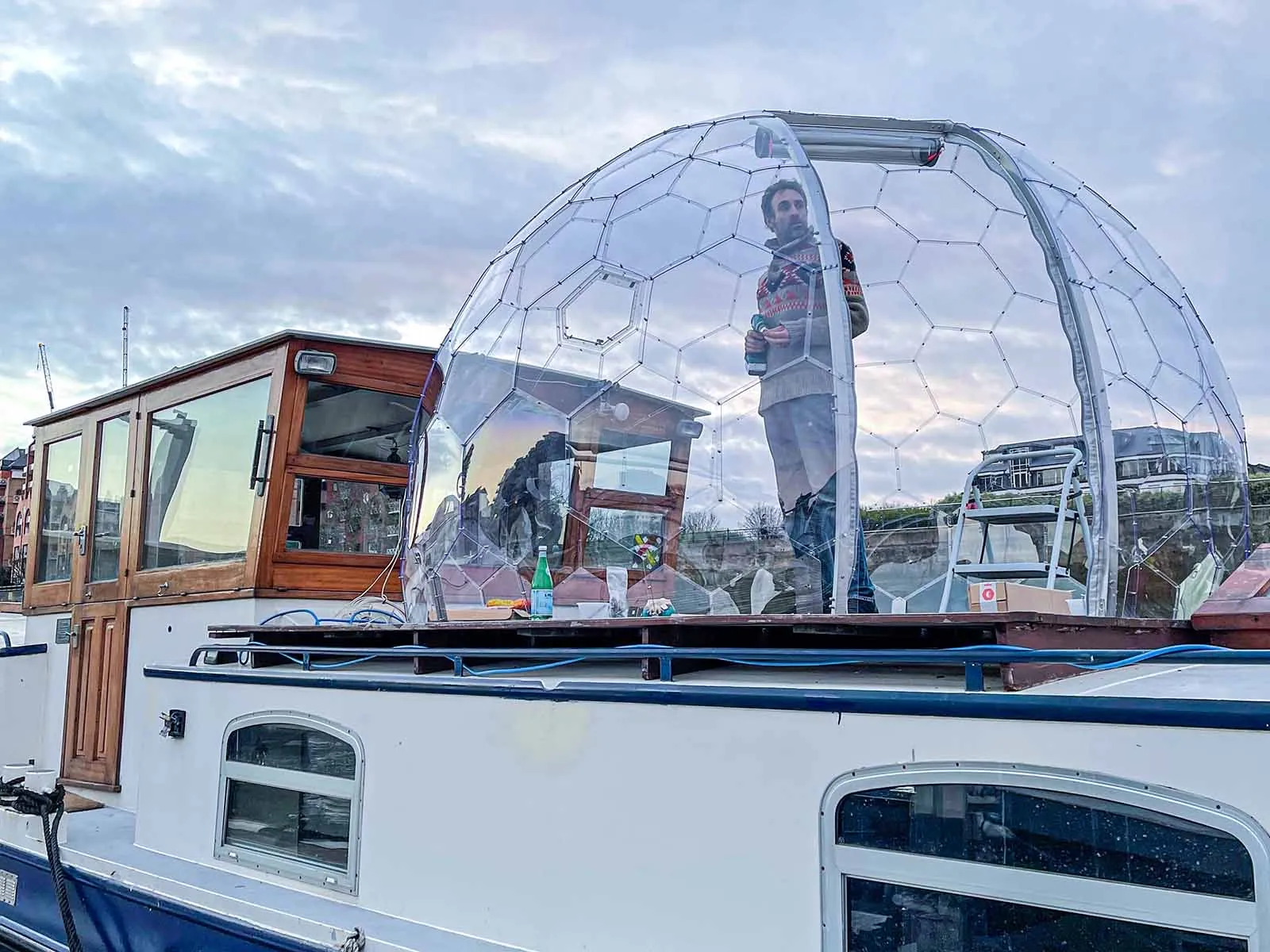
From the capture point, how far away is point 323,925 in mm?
3414

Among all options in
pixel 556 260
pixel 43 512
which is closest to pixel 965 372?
pixel 556 260

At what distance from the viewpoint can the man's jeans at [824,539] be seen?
3535mm

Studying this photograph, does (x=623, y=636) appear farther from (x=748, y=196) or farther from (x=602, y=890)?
(x=748, y=196)

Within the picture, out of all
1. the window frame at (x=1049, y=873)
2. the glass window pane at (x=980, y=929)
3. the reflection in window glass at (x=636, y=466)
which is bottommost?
the glass window pane at (x=980, y=929)

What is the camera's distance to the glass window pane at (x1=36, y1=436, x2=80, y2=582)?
7.23 meters

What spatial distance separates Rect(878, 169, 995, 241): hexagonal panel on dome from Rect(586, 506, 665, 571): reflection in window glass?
1.41 m

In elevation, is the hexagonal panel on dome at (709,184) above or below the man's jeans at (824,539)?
above

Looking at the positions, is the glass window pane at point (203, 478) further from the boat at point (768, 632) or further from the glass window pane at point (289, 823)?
the glass window pane at point (289, 823)

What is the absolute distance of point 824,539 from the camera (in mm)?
3539

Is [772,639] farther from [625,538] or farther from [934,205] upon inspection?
[934,205]

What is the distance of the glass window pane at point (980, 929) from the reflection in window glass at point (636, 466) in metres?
1.67

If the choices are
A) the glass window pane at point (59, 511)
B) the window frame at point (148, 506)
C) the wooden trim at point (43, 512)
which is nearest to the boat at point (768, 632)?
the window frame at point (148, 506)

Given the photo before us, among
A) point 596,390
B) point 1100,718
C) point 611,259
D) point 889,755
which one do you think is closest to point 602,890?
point 889,755

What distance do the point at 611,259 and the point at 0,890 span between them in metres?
4.39
